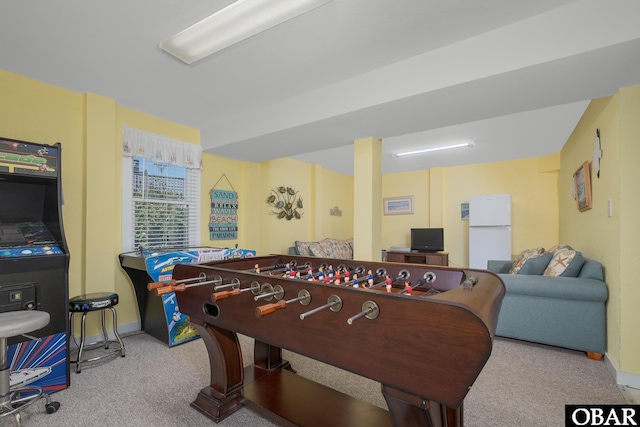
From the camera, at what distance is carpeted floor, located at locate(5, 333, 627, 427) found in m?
1.76

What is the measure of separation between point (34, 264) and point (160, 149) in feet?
6.17

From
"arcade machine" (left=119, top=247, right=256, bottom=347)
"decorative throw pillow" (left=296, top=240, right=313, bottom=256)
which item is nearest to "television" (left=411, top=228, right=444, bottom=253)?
"decorative throw pillow" (left=296, top=240, right=313, bottom=256)

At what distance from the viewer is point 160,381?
2.19m

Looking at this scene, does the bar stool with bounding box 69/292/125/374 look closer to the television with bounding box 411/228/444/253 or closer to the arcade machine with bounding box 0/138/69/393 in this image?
the arcade machine with bounding box 0/138/69/393

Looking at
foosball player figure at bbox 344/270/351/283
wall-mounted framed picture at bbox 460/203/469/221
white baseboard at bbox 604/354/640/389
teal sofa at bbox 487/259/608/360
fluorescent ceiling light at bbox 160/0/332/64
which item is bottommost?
white baseboard at bbox 604/354/640/389

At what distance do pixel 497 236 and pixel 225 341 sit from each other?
5.20 m

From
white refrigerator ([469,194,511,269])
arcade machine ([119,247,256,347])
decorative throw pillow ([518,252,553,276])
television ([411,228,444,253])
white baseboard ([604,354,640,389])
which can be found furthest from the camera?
television ([411,228,444,253])

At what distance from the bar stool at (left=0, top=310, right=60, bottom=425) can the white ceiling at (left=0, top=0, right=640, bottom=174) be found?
1864mm

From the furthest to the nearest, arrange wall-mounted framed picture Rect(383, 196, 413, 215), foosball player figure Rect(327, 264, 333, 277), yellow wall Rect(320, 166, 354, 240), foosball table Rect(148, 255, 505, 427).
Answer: wall-mounted framed picture Rect(383, 196, 413, 215), yellow wall Rect(320, 166, 354, 240), foosball player figure Rect(327, 264, 333, 277), foosball table Rect(148, 255, 505, 427)

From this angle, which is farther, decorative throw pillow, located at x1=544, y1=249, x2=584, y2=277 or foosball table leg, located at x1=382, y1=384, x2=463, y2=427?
decorative throw pillow, located at x1=544, y1=249, x2=584, y2=277

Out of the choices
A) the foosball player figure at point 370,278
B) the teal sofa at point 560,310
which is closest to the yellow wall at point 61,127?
the foosball player figure at point 370,278

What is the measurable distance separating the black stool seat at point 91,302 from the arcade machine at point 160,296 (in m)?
0.35

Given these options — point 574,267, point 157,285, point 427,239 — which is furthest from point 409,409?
point 427,239

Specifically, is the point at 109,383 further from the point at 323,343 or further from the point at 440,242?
the point at 440,242
